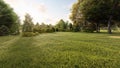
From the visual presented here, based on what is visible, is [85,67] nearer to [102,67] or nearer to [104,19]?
[102,67]

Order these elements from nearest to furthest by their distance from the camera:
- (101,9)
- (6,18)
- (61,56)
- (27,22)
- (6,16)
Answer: (61,56) → (101,9) → (6,18) → (6,16) → (27,22)

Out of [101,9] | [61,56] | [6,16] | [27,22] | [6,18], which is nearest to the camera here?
[61,56]

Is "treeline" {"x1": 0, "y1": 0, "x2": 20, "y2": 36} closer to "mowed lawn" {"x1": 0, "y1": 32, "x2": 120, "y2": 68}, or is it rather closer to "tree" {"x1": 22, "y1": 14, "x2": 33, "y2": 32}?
"tree" {"x1": 22, "y1": 14, "x2": 33, "y2": 32}

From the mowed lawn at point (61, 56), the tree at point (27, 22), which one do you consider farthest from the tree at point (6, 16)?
the mowed lawn at point (61, 56)

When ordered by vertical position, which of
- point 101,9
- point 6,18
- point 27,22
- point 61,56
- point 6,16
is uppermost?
point 101,9

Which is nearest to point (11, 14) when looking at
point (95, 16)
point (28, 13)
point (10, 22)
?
point (10, 22)

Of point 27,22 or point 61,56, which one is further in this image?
point 27,22

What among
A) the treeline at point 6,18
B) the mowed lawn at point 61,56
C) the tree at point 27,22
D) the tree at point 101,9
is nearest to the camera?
the mowed lawn at point 61,56

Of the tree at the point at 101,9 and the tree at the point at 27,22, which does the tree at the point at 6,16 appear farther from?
the tree at the point at 101,9

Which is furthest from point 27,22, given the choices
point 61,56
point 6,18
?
point 61,56

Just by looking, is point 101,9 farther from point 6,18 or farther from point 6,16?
point 6,16

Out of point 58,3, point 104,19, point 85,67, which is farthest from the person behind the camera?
point 104,19

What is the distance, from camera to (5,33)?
2850 centimetres

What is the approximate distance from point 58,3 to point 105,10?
40.4 ft
